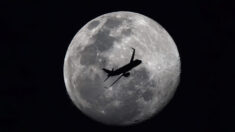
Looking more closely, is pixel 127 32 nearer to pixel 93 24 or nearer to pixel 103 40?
pixel 103 40

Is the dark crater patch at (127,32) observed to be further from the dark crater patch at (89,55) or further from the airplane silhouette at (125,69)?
the dark crater patch at (89,55)

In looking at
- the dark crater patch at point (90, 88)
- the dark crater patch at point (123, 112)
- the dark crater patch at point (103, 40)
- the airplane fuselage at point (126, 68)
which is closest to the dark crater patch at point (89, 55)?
the dark crater patch at point (103, 40)

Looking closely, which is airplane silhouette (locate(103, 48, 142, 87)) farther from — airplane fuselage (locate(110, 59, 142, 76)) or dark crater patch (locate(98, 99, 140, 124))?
dark crater patch (locate(98, 99, 140, 124))

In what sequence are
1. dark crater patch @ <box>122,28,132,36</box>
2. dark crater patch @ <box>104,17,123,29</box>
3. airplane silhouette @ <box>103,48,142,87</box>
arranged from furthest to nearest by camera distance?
dark crater patch @ <box>104,17,123,29</box> < dark crater patch @ <box>122,28,132,36</box> < airplane silhouette @ <box>103,48,142,87</box>

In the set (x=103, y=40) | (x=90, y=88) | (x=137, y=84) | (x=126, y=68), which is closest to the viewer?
(x=126, y=68)

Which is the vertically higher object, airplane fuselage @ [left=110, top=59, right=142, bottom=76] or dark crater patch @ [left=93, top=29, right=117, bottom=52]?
dark crater patch @ [left=93, top=29, right=117, bottom=52]

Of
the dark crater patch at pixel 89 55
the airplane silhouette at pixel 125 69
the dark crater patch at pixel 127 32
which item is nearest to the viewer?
the airplane silhouette at pixel 125 69

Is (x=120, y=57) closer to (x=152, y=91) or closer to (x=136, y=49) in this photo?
(x=136, y=49)

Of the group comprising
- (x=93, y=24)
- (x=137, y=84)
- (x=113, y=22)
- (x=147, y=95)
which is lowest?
(x=147, y=95)

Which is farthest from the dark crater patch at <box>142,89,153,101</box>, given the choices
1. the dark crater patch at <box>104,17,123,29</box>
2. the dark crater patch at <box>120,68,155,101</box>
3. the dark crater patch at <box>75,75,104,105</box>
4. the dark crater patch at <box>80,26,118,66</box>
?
the dark crater patch at <box>104,17,123,29</box>

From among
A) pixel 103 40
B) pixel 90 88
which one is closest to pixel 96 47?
pixel 103 40

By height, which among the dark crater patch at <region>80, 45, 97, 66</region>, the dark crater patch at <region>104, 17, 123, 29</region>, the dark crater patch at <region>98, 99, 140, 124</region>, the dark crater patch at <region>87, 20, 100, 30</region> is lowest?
the dark crater patch at <region>98, 99, 140, 124</region>

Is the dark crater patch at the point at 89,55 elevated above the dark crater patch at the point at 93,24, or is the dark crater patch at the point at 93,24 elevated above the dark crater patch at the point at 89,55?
the dark crater patch at the point at 93,24

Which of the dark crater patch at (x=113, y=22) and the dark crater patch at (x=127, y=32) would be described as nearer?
the dark crater patch at (x=127, y=32)
